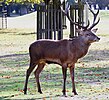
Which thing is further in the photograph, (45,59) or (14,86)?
(14,86)

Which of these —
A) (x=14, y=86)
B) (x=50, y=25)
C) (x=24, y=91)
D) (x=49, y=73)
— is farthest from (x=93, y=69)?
(x=50, y=25)

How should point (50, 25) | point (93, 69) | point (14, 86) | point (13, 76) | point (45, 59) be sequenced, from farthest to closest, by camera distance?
point (50, 25)
point (93, 69)
point (13, 76)
point (14, 86)
point (45, 59)

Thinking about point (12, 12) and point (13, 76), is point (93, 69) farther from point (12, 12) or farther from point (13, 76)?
point (12, 12)

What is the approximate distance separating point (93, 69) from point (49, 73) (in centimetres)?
204

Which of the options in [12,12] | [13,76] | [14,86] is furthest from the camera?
[12,12]

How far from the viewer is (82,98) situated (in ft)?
39.3

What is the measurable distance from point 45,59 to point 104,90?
188 cm

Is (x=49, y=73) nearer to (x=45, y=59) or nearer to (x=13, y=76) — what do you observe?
(x=13, y=76)

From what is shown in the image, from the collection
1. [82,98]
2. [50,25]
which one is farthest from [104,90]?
[50,25]

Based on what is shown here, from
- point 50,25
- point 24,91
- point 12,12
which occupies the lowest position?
point 12,12

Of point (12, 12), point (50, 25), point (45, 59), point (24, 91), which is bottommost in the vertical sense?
point (12, 12)

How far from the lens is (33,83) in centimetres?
1463

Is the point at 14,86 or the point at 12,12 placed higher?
the point at 14,86

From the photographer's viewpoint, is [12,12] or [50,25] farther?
[12,12]
